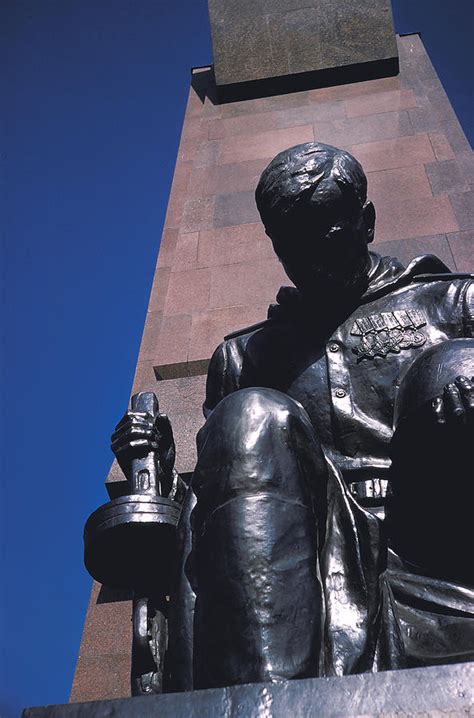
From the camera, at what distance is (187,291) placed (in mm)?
→ 6258

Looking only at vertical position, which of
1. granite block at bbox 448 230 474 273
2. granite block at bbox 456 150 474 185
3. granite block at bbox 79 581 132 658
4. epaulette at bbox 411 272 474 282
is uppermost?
epaulette at bbox 411 272 474 282

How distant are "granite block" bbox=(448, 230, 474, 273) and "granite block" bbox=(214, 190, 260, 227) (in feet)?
5.05

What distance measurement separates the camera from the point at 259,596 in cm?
211

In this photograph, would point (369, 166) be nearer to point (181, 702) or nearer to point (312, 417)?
point (312, 417)

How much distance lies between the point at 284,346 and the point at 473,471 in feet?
4.02

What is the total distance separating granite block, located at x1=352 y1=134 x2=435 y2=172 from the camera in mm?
6930

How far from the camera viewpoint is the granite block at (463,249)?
5.78 m

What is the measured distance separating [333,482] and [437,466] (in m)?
0.31

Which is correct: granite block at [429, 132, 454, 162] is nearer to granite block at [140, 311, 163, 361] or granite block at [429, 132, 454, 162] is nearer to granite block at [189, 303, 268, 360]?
granite block at [189, 303, 268, 360]

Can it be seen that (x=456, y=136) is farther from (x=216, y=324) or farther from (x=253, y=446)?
(x=253, y=446)

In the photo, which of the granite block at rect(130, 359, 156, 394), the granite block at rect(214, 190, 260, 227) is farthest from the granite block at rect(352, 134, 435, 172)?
the granite block at rect(130, 359, 156, 394)

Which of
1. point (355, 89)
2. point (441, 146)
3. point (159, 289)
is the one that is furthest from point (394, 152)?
point (159, 289)

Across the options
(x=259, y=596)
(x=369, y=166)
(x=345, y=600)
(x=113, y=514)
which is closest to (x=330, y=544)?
(x=345, y=600)

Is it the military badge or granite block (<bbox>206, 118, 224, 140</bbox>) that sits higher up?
the military badge
